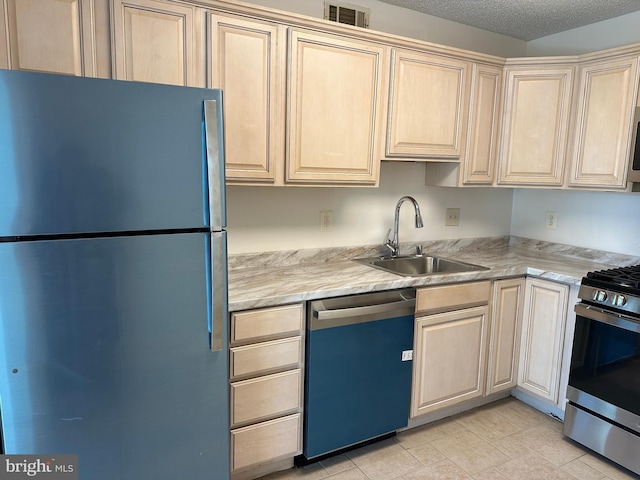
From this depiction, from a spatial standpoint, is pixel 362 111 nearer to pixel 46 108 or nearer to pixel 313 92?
pixel 313 92

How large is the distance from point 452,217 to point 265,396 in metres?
1.88

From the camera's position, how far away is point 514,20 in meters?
2.84

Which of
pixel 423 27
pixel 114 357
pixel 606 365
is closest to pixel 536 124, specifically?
pixel 423 27

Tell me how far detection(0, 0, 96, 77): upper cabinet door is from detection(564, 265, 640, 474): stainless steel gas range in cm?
252

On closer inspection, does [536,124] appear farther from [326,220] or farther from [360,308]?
[360,308]

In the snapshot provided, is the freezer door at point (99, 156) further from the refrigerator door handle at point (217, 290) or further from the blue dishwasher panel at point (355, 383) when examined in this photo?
the blue dishwasher panel at point (355, 383)

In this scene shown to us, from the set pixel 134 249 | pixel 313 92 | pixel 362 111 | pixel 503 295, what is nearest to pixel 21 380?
pixel 134 249

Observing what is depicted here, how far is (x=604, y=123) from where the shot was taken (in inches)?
99.5

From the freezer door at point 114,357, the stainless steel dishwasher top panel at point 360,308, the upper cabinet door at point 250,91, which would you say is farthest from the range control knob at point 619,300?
the freezer door at point 114,357

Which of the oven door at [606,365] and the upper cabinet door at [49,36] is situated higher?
the upper cabinet door at [49,36]

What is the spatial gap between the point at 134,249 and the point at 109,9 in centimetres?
102

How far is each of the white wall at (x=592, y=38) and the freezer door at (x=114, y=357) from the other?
282 centimetres

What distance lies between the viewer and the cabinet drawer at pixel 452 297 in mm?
2326

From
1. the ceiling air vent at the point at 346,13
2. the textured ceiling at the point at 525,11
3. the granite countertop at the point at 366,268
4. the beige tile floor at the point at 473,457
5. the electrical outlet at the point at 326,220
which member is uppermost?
the textured ceiling at the point at 525,11
